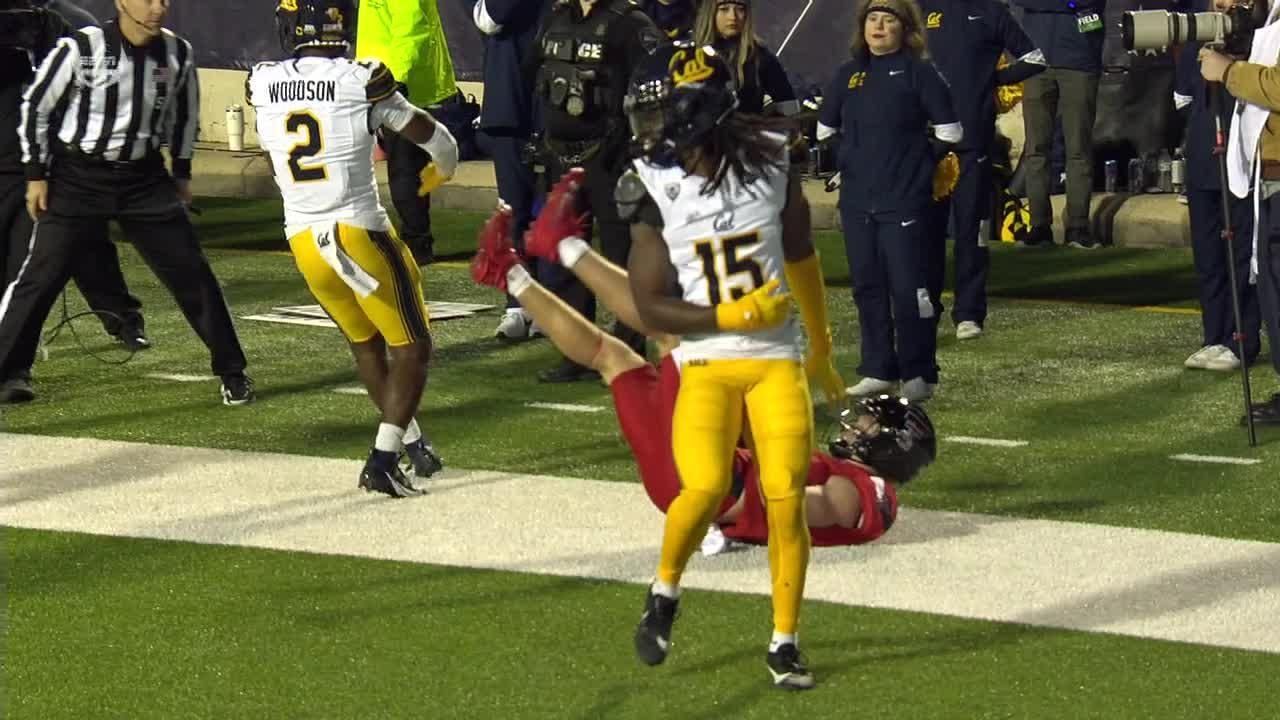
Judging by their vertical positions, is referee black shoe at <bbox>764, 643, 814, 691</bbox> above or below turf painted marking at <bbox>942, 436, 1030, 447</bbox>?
above

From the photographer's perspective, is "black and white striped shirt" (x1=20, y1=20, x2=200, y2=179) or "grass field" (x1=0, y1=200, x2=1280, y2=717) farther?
"black and white striped shirt" (x1=20, y1=20, x2=200, y2=179)

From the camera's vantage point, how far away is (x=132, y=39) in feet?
40.2

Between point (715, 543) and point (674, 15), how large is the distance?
534 centimetres

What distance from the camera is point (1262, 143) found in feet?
37.2

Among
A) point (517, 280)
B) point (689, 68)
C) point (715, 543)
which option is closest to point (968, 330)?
point (715, 543)

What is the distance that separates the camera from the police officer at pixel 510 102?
1408 centimetres

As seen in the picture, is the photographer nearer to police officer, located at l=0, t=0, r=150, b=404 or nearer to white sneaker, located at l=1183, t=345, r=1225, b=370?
white sneaker, located at l=1183, t=345, r=1225, b=370

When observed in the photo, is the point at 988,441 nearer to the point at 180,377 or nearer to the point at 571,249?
the point at 571,249

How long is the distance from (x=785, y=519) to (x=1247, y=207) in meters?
6.33

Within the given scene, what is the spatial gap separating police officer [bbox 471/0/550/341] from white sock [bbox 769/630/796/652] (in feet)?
22.2


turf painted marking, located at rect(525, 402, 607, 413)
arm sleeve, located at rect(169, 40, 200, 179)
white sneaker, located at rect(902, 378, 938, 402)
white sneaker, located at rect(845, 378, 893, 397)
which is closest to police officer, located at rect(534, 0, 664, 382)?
turf painted marking, located at rect(525, 402, 607, 413)

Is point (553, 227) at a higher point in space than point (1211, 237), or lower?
higher

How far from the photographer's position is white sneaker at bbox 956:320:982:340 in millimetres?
14448

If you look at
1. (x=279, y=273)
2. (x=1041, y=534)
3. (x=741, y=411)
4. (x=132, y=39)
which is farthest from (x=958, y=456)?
(x=279, y=273)
